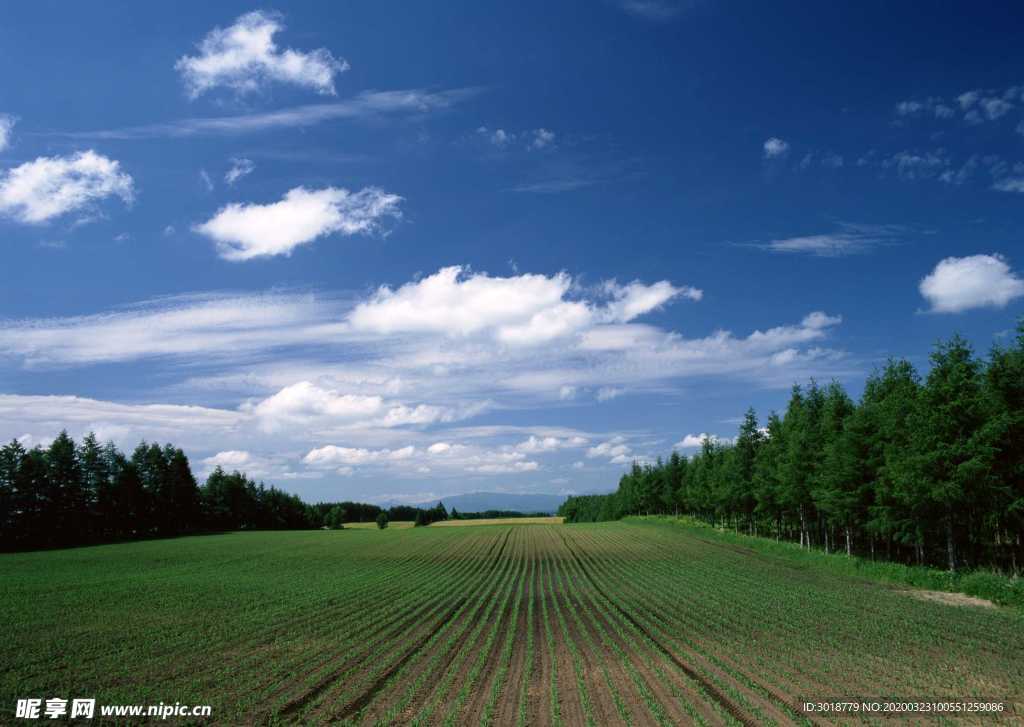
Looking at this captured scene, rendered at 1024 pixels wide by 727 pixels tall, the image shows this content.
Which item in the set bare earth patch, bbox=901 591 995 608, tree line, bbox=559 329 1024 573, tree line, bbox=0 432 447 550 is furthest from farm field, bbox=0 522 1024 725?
tree line, bbox=0 432 447 550

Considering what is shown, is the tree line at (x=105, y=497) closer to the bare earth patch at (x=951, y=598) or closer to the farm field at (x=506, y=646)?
the farm field at (x=506, y=646)

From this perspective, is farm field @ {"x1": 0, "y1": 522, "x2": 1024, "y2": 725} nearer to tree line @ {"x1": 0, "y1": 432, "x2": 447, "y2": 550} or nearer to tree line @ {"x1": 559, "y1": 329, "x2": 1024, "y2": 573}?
tree line @ {"x1": 559, "y1": 329, "x2": 1024, "y2": 573}

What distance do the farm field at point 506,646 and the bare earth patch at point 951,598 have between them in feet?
3.43

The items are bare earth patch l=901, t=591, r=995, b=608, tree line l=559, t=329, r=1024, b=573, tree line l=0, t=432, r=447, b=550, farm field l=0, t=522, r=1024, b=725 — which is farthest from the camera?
tree line l=0, t=432, r=447, b=550

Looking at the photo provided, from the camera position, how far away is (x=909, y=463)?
33.7 metres

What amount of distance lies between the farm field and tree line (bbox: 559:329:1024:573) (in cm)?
645

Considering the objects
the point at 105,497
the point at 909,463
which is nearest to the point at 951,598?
the point at 909,463

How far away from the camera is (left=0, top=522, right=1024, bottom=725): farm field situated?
14727 mm

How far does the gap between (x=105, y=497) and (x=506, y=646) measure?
8923 centimetres

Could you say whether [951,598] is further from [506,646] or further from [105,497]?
[105,497]

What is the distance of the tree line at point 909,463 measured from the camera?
31.4 meters

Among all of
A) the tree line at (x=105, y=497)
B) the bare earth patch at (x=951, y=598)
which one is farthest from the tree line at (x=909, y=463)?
the tree line at (x=105, y=497)

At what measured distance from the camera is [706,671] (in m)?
16.8

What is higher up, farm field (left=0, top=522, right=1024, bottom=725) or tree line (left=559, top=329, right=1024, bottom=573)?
tree line (left=559, top=329, right=1024, bottom=573)
